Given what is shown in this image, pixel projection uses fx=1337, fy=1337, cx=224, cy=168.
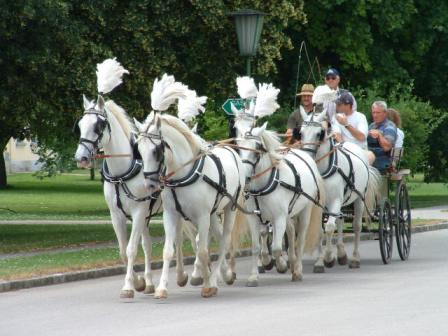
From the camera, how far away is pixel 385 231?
19.2 metres

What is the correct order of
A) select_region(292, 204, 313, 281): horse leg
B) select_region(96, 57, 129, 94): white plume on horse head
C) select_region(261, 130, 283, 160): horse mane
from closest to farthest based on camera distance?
select_region(96, 57, 129, 94): white plume on horse head → select_region(261, 130, 283, 160): horse mane → select_region(292, 204, 313, 281): horse leg

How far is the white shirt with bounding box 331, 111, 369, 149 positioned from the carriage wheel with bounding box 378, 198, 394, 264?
95 centimetres

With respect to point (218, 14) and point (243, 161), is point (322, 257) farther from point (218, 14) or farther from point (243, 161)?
point (218, 14)

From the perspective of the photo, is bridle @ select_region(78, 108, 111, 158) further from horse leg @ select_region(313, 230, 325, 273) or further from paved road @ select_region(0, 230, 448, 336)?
horse leg @ select_region(313, 230, 325, 273)

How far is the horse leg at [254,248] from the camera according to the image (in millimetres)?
16000

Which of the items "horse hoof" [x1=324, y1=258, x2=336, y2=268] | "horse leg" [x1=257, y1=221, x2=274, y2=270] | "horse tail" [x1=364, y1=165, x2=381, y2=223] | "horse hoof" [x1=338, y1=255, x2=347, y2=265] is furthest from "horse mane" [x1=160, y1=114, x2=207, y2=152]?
"horse tail" [x1=364, y1=165, x2=381, y2=223]

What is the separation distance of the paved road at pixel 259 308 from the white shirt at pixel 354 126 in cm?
253

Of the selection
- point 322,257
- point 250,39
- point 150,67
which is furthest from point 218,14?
point 322,257

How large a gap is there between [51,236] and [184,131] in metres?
10.9

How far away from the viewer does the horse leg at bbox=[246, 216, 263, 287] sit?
52.5ft

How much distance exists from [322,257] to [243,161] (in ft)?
Answer: 8.47

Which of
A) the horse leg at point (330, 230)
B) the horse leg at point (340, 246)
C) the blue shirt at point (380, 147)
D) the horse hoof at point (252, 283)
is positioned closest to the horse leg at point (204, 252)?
the horse hoof at point (252, 283)

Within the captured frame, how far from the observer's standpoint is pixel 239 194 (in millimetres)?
15789

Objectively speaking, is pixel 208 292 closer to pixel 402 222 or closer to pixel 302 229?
pixel 302 229
